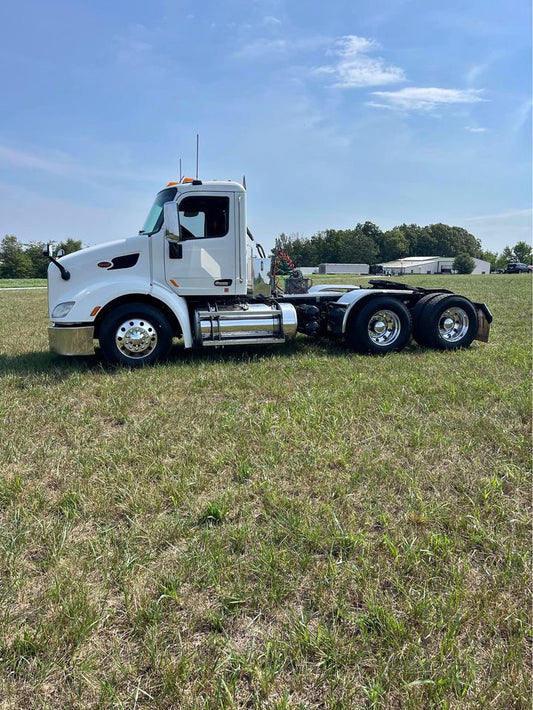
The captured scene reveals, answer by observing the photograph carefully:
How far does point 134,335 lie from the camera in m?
6.21

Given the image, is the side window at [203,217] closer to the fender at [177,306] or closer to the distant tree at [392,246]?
the fender at [177,306]

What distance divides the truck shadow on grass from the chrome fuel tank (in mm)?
309

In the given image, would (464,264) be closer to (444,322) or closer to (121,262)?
(444,322)

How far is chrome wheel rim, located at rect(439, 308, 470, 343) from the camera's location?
→ 7.65 m

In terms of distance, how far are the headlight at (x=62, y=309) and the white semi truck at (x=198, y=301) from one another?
2cm

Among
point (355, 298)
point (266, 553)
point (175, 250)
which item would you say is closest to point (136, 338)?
point (175, 250)

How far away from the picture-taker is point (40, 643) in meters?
1.75

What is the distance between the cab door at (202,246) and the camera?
21.3ft

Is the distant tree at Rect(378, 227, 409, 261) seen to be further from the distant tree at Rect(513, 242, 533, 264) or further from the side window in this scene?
the side window

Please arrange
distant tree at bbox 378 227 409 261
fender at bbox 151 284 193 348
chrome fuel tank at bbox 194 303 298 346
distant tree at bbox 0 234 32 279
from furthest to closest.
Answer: distant tree at bbox 378 227 409 261 → distant tree at bbox 0 234 32 279 → chrome fuel tank at bbox 194 303 298 346 → fender at bbox 151 284 193 348

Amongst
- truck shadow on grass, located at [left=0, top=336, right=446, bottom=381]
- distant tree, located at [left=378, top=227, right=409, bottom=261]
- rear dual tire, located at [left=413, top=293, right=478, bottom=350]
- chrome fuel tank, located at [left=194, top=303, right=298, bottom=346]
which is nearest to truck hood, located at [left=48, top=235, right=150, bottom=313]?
truck shadow on grass, located at [left=0, top=336, right=446, bottom=381]

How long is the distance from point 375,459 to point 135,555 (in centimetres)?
181

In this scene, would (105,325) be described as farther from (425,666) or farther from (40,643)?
(425,666)

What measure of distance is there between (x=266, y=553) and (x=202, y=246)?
16.8ft
